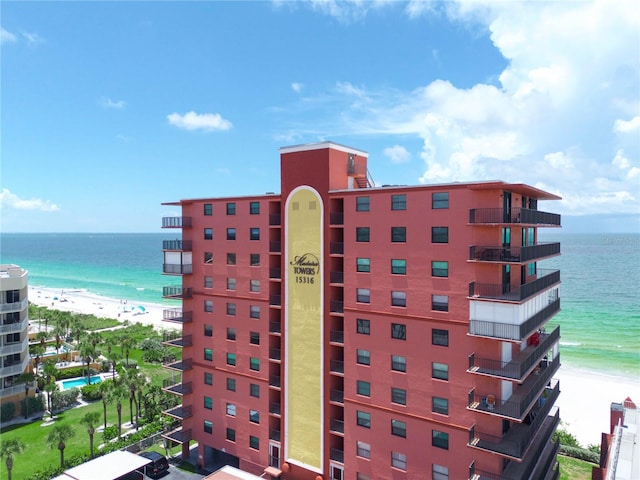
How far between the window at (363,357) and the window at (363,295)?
385cm

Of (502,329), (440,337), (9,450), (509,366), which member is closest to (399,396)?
(440,337)

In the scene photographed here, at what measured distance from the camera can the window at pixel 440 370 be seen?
2976 cm

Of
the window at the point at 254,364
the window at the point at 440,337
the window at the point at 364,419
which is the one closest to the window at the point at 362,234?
the window at the point at 440,337

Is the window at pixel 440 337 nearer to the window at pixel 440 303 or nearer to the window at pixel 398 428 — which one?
the window at pixel 440 303

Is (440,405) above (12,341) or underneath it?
above

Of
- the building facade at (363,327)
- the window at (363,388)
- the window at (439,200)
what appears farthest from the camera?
the window at (363,388)

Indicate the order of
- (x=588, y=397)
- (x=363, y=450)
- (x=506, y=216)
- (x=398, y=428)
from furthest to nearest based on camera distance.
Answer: (x=588, y=397), (x=363, y=450), (x=398, y=428), (x=506, y=216)

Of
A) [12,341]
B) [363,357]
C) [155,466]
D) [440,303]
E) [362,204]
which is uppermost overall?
[362,204]

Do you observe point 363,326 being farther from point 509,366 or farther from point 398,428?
point 509,366

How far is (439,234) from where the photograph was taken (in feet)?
97.5

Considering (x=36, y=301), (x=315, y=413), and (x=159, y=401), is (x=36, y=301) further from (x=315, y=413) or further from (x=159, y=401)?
(x=315, y=413)

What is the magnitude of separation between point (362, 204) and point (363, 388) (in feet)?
46.1

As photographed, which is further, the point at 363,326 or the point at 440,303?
the point at 363,326

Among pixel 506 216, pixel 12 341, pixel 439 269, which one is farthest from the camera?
pixel 12 341
